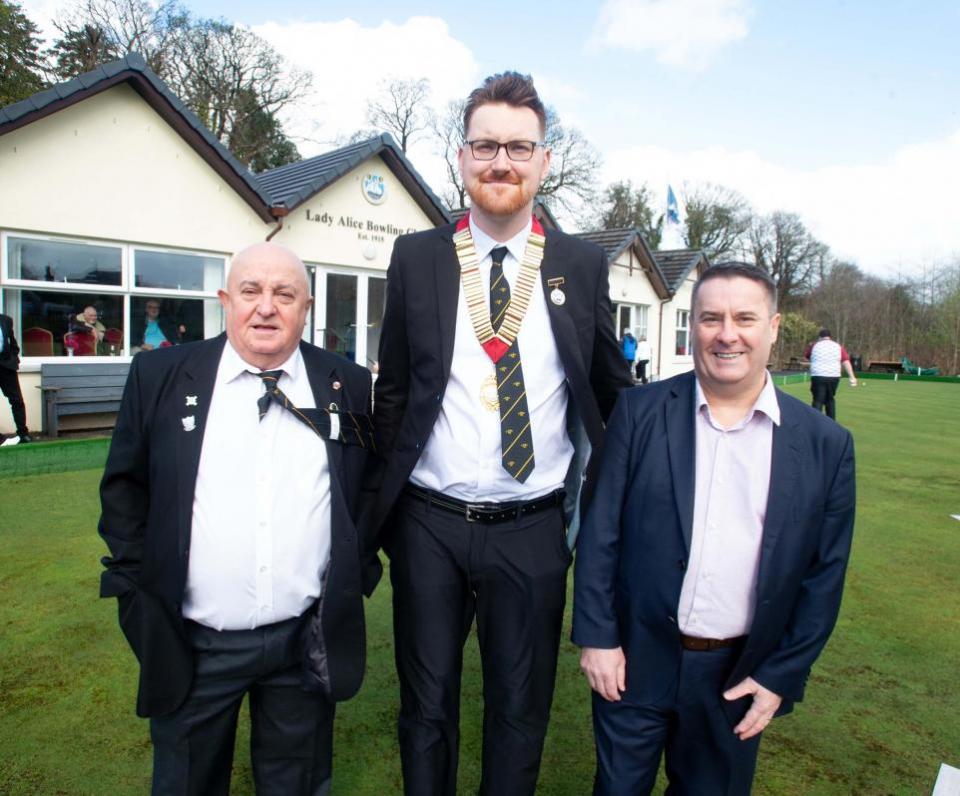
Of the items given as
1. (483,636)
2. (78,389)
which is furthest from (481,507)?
(78,389)

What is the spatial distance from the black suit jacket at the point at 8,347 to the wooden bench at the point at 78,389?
833 millimetres

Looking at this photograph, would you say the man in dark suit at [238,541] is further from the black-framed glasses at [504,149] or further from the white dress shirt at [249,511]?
the black-framed glasses at [504,149]

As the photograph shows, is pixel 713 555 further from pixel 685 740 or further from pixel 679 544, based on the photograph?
pixel 685 740

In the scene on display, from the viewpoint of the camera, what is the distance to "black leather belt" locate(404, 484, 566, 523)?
2.09 m

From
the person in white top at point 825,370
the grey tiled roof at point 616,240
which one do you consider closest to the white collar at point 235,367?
the person in white top at point 825,370

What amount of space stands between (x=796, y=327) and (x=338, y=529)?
43.7 m

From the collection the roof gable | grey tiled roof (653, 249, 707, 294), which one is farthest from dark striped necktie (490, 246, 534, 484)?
grey tiled roof (653, 249, 707, 294)

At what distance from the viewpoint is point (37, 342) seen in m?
9.01

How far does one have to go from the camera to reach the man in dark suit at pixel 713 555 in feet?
5.94

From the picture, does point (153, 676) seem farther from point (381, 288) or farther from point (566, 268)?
point (381, 288)

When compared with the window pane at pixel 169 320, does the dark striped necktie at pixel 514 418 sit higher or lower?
lower

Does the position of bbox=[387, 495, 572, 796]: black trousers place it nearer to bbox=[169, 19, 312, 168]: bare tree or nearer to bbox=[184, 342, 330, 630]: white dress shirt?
bbox=[184, 342, 330, 630]: white dress shirt

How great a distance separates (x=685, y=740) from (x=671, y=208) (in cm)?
2664

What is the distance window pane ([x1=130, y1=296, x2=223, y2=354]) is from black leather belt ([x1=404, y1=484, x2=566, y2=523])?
8.56 m
